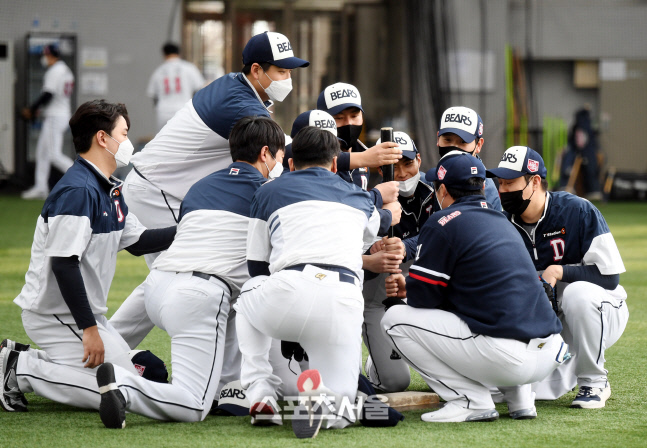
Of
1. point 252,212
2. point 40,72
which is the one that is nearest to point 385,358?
point 252,212

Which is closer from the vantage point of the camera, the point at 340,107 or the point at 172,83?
the point at 340,107

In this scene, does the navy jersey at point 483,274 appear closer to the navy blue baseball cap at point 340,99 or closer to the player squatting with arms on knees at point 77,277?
the navy blue baseball cap at point 340,99

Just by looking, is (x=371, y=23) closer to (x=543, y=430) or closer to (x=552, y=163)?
(x=552, y=163)

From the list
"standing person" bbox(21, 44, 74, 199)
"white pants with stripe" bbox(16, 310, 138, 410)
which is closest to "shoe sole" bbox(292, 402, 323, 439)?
"white pants with stripe" bbox(16, 310, 138, 410)

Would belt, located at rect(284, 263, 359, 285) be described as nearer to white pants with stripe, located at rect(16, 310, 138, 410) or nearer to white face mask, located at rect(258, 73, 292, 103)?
white pants with stripe, located at rect(16, 310, 138, 410)

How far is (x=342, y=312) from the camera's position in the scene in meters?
3.53

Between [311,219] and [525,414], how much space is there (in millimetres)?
1309

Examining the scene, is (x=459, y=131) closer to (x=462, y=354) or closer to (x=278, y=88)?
(x=278, y=88)

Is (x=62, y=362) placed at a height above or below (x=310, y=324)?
below

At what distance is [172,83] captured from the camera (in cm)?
1334

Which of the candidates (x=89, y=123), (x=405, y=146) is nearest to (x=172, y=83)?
(x=405, y=146)

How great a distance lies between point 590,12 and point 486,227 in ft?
51.0

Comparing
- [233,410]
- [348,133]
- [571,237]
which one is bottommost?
[233,410]

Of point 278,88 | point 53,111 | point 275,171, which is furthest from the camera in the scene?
point 53,111
